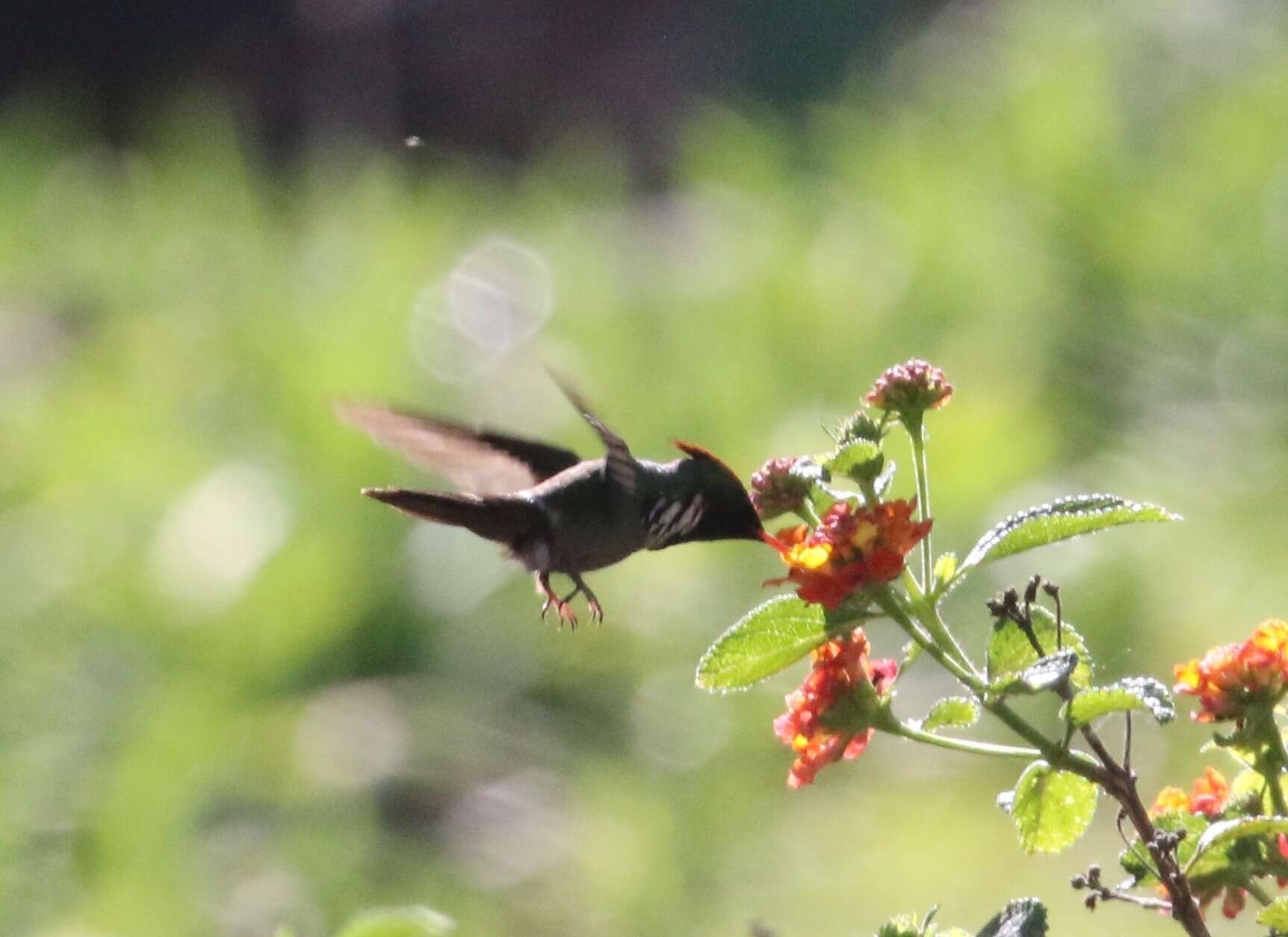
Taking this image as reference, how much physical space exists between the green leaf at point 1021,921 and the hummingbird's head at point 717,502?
23 cm

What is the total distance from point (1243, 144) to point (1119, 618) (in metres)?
1.04

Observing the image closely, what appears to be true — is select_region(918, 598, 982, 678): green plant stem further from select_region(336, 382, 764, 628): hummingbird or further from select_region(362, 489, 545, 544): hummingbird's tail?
select_region(362, 489, 545, 544): hummingbird's tail

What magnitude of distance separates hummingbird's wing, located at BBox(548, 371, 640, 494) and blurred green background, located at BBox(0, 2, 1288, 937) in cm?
163

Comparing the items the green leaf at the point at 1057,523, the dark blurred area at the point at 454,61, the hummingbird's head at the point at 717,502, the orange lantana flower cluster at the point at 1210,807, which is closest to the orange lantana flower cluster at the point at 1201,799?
the orange lantana flower cluster at the point at 1210,807

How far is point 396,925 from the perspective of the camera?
2.06 feet

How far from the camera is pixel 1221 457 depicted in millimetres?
2877

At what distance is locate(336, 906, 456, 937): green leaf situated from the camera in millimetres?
625

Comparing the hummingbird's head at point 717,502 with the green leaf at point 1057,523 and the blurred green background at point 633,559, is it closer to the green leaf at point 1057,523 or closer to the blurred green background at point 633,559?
the green leaf at point 1057,523

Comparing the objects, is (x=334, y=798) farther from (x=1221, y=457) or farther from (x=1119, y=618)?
(x=1221, y=457)

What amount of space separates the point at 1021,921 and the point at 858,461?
19cm

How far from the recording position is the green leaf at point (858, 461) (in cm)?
65

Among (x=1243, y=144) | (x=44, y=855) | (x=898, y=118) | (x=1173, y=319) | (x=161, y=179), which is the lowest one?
(x=44, y=855)

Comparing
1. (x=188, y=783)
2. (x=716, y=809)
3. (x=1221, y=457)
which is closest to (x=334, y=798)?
(x=188, y=783)

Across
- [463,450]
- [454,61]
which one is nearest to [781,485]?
[463,450]
